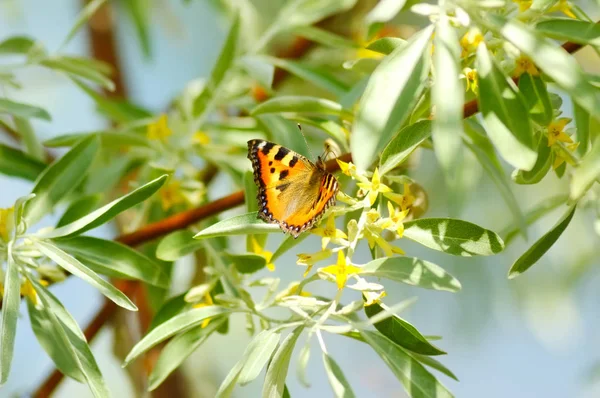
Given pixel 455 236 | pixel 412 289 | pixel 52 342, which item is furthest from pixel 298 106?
pixel 412 289

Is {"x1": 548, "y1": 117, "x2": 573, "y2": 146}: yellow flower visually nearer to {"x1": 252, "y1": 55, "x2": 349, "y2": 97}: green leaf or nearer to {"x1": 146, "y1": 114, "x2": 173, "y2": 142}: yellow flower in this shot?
{"x1": 252, "y1": 55, "x2": 349, "y2": 97}: green leaf

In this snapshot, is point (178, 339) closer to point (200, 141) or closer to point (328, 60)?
point (200, 141)

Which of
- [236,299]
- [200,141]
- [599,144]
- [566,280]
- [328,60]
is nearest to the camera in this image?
[599,144]

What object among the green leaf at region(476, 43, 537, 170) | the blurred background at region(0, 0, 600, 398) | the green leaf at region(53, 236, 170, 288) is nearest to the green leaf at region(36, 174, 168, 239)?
the green leaf at region(53, 236, 170, 288)

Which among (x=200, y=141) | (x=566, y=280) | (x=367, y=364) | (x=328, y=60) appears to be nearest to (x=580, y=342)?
(x=566, y=280)

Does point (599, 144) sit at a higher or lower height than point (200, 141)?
higher

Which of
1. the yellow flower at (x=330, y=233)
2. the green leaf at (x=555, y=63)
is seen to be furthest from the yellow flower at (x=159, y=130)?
the green leaf at (x=555, y=63)

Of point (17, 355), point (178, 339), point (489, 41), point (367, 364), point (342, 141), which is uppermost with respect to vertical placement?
point (489, 41)

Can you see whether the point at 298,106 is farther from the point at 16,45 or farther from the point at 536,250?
the point at 16,45
